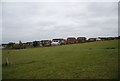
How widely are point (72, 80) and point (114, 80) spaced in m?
2.33

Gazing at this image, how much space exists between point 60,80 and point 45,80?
3.06ft

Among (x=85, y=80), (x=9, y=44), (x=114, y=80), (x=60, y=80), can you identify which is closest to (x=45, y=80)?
(x=60, y=80)

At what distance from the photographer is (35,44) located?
78.9 m

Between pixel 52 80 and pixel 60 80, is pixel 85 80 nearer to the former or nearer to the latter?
pixel 60 80

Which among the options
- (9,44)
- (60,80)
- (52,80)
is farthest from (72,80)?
(9,44)

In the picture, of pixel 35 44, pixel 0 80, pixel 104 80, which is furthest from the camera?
pixel 35 44

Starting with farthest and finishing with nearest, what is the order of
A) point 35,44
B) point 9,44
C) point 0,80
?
point 9,44 < point 35,44 < point 0,80

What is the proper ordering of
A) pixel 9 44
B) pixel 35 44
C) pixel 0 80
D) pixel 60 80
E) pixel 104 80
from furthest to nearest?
1. pixel 9 44
2. pixel 35 44
3. pixel 0 80
4. pixel 60 80
5. pixel 104 80

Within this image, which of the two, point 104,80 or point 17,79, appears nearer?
point 104,80

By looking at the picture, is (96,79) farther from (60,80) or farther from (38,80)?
(38,80)

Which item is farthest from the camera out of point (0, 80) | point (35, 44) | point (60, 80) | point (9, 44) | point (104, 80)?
point (9, 44)

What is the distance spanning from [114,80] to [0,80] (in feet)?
23.2

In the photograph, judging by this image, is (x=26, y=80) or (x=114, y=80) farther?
(x=26, y=80)

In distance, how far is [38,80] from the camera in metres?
7.06
